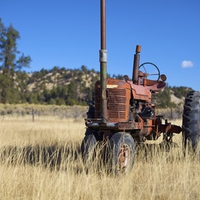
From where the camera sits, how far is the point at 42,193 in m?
3.64

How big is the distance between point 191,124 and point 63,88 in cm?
4786

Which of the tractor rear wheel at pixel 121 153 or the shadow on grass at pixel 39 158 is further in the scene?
the shadow on grass at pixel 39 158

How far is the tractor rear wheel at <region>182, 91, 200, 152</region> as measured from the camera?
19.3 ft

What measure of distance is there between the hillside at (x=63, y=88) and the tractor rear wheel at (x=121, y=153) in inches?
1360

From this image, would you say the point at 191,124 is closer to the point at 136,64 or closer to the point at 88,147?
the point at 136,64

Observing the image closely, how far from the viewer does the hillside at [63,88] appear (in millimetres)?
47656

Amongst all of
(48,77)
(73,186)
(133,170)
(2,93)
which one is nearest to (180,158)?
(133,170)

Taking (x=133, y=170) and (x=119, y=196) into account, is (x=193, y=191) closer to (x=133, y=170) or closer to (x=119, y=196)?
(x=119, y=196)

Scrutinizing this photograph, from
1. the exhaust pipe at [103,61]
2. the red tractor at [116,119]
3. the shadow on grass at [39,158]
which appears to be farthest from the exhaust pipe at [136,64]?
the shadow on grass at [39,158]

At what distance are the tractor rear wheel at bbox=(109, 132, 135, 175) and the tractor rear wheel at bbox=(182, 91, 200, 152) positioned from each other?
1.33 m

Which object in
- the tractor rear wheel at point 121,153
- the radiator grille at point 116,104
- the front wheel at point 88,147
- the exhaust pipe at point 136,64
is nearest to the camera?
the tractor rear wheel at point 121,153

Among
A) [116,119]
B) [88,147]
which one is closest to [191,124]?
[116,119]

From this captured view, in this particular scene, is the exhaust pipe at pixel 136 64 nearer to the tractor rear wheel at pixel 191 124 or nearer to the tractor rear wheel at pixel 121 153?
the tractor rear wheel at pixel 191 124

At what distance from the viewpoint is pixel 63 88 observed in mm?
53125
